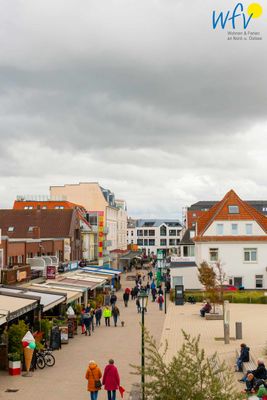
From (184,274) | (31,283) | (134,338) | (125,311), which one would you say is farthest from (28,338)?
(184,274)

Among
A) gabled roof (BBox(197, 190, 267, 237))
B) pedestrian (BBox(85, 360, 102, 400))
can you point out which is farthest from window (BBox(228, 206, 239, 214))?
pedestrian (BBox(85, 360, 102, 400))

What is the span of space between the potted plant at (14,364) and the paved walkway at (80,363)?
0.28m

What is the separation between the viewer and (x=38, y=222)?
202 ft

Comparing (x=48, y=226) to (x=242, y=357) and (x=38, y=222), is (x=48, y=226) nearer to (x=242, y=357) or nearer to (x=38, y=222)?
(x=38, y=222)

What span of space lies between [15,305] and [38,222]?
41.0 metres

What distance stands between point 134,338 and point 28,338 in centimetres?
917

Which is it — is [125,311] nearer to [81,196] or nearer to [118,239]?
[81,196]

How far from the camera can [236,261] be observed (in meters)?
54.3

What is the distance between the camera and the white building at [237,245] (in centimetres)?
5403

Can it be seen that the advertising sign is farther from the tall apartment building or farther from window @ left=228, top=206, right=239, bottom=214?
A: the tall apartment building

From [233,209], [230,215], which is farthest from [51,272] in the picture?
[233,209]

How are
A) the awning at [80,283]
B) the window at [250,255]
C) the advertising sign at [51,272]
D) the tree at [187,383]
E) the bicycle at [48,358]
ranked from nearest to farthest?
the tree at [187,383] → the bicycle at [48,358] → the awning at [80,283] → the advertising sign at [51,272] → the window at [250,255]

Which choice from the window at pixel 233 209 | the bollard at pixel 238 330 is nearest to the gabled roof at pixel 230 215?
the window at pixel 233 209

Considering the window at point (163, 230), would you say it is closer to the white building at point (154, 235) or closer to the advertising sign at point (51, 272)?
the white building at point (154, 235)
